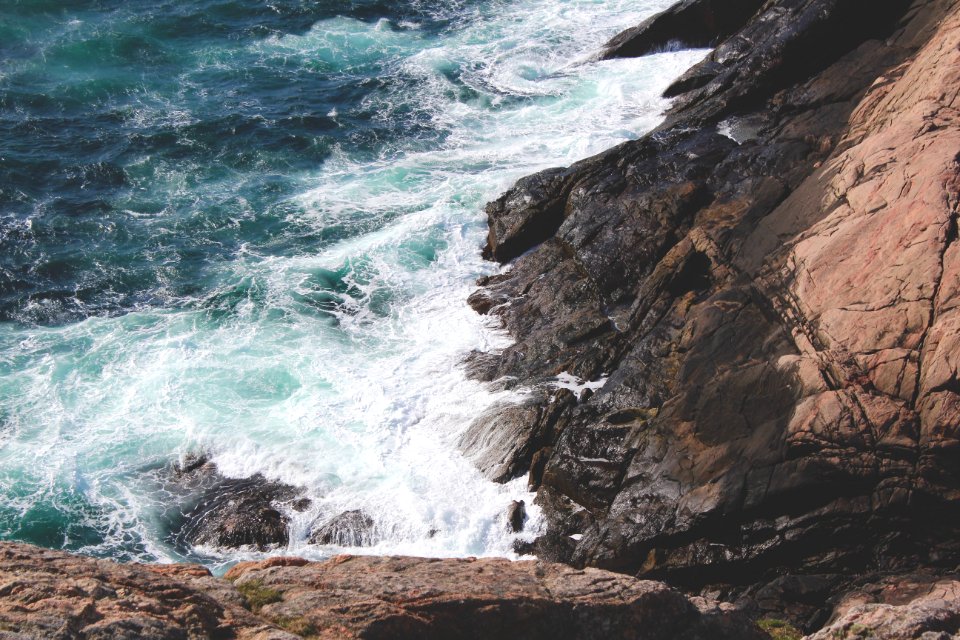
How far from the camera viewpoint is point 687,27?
101 feet

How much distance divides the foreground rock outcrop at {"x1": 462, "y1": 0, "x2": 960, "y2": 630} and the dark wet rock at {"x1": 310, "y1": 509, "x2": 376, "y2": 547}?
105 inches

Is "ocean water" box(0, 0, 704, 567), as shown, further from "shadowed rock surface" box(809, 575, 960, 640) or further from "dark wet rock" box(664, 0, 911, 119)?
"shadowed rock surface" box(809, 575, 960, 640)

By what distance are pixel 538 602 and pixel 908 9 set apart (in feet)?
64.7

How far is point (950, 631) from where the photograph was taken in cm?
721

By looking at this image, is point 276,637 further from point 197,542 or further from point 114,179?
point 114,179

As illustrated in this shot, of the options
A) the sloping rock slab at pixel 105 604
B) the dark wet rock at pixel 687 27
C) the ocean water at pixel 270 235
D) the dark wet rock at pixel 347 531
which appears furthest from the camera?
the dark wet rock at pixel 687 27

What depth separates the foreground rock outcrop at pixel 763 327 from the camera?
12.1 m

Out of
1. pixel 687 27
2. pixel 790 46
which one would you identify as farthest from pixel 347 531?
pixel 687 27

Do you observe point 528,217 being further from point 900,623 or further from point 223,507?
point 900,623

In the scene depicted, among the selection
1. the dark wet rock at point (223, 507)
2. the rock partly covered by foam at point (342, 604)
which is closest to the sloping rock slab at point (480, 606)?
the rock partly covered by foam at point (342, 604)

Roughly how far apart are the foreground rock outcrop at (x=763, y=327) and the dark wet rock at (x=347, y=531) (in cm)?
267

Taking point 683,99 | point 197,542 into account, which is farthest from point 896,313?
point 683,99

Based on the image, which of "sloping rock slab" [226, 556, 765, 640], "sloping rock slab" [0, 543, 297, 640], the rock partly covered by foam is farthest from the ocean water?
"sloping rock slab" [0, 543, 297, 640]

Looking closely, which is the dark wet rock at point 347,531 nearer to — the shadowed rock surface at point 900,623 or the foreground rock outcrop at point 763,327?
the foreground rock outcrop at point 763,327
